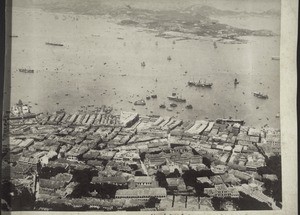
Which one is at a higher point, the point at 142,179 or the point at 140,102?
the point at 140,102

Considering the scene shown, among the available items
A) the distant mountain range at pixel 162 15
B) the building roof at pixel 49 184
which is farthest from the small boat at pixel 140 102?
the building roof at pixel 49 184

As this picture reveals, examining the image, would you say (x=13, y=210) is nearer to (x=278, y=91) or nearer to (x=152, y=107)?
(x=152, y=107)

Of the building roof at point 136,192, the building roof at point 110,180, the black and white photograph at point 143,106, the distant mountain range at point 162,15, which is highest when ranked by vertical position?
the distant mountain range at point 162,15

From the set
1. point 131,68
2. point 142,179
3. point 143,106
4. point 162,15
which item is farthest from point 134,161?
point 162,15

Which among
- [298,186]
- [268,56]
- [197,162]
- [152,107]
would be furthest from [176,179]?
[268,56]

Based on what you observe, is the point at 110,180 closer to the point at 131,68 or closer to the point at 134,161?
the point at 134,161

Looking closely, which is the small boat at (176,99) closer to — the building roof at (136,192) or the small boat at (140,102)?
the small boat at (140,102)

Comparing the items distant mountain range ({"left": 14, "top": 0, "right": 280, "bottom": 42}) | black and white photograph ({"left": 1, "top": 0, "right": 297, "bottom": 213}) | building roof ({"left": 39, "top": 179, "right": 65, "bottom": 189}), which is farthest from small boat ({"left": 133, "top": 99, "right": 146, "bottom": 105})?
building roof ({"left": 39, "top": 179, "right": 65, "bottom": 189})

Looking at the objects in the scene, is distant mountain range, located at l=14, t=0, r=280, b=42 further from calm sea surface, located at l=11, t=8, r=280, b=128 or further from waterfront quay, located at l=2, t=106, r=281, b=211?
waterfront quay, located at l=2, t=106, r=281, b=211
